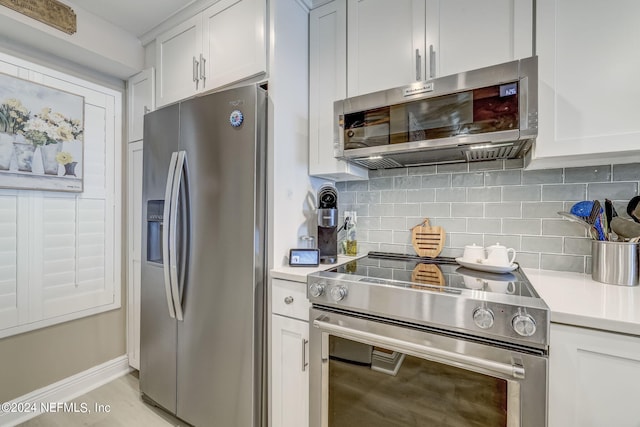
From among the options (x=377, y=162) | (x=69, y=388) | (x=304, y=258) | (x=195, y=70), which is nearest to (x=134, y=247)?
(x=69, y=388)

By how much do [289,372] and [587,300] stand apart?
4.09ft

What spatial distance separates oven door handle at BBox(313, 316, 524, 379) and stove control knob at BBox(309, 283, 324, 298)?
11cm

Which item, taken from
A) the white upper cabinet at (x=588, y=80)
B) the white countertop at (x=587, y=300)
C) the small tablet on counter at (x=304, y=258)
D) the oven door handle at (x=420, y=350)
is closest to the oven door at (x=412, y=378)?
the oven door handle at (x=420, y=350)

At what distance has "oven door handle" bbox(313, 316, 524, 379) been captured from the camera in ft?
2.82

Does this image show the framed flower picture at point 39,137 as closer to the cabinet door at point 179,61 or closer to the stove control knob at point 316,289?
the cabinet door at point 179,61

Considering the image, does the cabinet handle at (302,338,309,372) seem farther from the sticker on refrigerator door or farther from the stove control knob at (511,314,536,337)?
the sticker on refrigerator door

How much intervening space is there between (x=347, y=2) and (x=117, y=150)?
2.09 m

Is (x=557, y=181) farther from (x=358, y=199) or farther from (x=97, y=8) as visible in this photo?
(x=97, y=8)

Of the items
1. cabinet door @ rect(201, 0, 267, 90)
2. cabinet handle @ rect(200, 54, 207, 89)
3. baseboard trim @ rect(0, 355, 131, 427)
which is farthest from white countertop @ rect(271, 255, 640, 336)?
baseboard trim @ rect(0, 355, 131, 427)

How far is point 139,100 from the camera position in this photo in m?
2.18

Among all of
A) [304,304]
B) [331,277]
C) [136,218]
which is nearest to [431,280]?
[331,277]

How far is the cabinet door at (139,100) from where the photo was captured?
2.08m

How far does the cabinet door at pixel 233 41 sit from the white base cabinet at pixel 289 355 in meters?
1.23

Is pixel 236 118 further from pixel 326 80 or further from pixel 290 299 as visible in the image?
pixel 290 299
